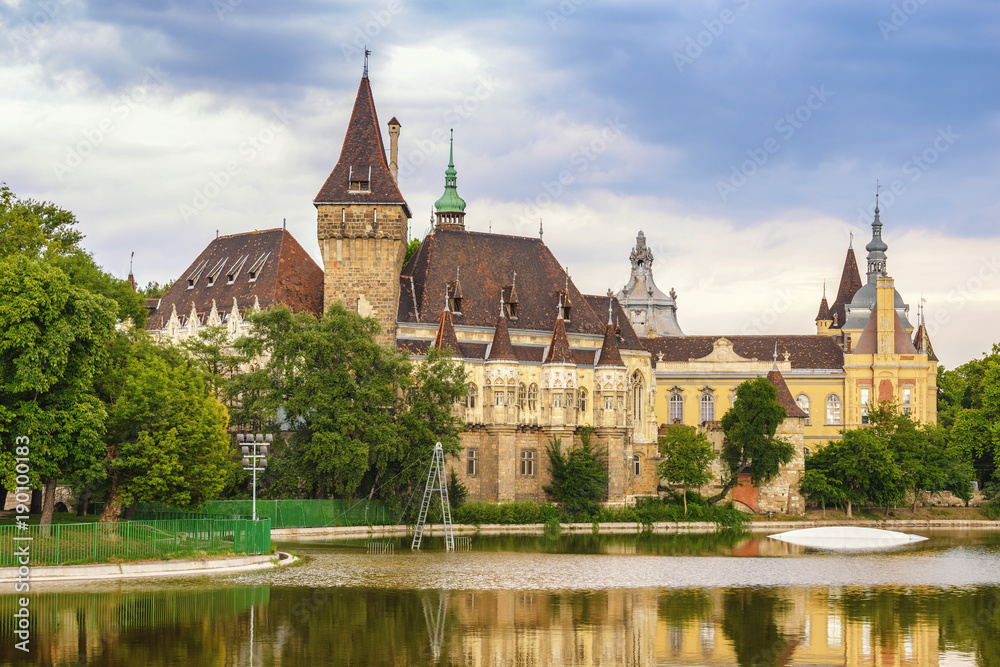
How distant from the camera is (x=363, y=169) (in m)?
79.4

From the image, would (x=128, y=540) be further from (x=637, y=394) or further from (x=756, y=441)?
(x=756, y=441)

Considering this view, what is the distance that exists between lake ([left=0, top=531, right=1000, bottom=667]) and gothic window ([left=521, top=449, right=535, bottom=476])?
30.5 meters

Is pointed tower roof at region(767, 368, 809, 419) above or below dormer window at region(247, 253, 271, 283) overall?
below

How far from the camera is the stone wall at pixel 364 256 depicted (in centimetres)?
7894

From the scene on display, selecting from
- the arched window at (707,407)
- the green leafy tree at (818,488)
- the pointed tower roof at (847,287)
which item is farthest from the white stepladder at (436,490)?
the pointed tower roof at (847,287)

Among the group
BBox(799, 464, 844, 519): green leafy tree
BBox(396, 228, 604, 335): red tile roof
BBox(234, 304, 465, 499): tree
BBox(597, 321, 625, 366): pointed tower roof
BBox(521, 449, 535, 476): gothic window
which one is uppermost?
BBox(396, 228, 604, 335): red tile roof

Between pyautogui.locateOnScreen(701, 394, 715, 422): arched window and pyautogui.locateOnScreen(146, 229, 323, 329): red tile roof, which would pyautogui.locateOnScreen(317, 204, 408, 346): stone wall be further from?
pyautogui.locateOnScreen(701, 394, 715, 422): arched window

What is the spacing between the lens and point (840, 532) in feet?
227

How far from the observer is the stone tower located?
7894 cm

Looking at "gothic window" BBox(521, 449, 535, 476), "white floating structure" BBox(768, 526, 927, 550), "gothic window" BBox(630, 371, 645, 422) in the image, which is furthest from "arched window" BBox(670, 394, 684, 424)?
"white floating structure" BBox(768, 526, 927, 550)

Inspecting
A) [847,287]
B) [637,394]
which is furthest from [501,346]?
[847,287]

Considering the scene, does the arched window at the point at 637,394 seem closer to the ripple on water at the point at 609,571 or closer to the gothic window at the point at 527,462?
the gothic window at the point at 527,462

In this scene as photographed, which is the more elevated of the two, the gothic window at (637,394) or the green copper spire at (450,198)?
the green copper spire at (450,198)

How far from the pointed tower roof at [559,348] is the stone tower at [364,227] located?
34.5 feet
